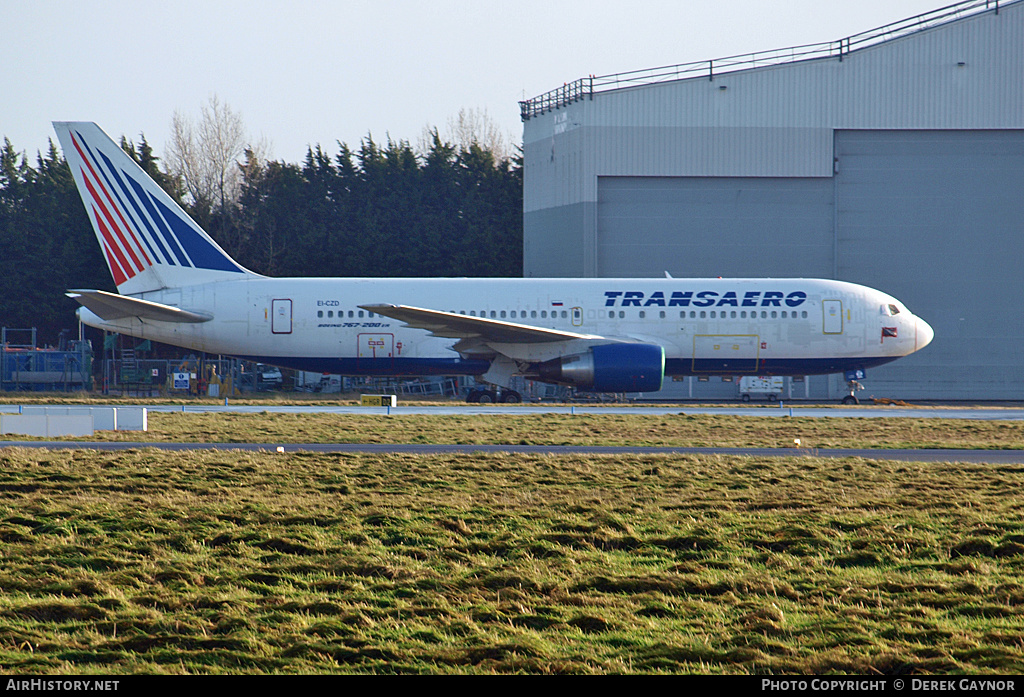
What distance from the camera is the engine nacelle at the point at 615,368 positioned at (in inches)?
1122

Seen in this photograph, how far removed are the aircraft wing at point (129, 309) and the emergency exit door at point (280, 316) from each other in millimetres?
1916

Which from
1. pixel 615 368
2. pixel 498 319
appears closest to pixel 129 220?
pixel 498 319

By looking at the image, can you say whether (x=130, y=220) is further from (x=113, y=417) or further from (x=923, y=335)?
(x=923, y=335)

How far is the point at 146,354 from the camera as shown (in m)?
53.5

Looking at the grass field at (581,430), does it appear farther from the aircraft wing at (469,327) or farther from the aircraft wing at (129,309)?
the aircraft wing at (129,309)

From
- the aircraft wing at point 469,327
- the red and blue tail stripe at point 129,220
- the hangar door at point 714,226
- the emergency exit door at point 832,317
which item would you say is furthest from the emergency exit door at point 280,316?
the emergency exit door at point 832,317

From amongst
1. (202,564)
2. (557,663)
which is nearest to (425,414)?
(202,564)

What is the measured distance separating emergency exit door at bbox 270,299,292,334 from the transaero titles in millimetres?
9927

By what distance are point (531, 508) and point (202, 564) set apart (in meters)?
3.99

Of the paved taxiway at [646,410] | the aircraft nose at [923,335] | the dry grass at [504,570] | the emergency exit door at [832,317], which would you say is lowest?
the dry grass at [504,570]

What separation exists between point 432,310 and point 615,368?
5805mm

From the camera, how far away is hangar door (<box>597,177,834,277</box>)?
138ft

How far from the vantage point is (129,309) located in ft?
96.2

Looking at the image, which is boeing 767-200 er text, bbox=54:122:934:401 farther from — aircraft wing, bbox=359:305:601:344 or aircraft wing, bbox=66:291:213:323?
aircraft wing, bbox=359:305:601:344
